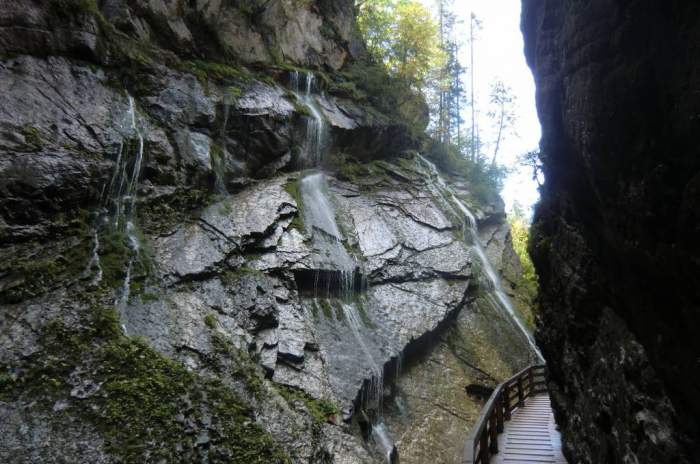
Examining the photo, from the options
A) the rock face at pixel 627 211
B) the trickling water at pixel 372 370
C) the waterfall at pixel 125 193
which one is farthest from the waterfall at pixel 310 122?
the rock face at pixel 627 211

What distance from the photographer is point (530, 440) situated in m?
9.35

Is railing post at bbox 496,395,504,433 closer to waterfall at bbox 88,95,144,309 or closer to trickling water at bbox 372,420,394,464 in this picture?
trickling water at bbox 372,420,394,464

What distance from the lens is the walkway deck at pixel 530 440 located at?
834 cm

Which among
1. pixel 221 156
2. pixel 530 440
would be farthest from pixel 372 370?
pixel 221 156

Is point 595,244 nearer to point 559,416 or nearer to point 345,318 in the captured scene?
point 559,416

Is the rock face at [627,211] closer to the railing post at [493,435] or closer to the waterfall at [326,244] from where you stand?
the railing post at [493,435]

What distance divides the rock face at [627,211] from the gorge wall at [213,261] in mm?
4653

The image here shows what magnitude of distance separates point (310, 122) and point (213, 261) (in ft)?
25.3

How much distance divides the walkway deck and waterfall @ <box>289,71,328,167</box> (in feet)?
34.5

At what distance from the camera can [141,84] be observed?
1215 centimetres

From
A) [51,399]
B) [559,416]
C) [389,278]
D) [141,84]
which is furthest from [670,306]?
[141,84]

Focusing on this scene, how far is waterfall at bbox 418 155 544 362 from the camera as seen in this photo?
15821 mm

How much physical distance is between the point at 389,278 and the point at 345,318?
2.62 meters

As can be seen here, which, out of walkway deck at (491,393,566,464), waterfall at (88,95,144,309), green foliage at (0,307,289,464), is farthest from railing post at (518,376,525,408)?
waterfall at (88,95,144,309)
